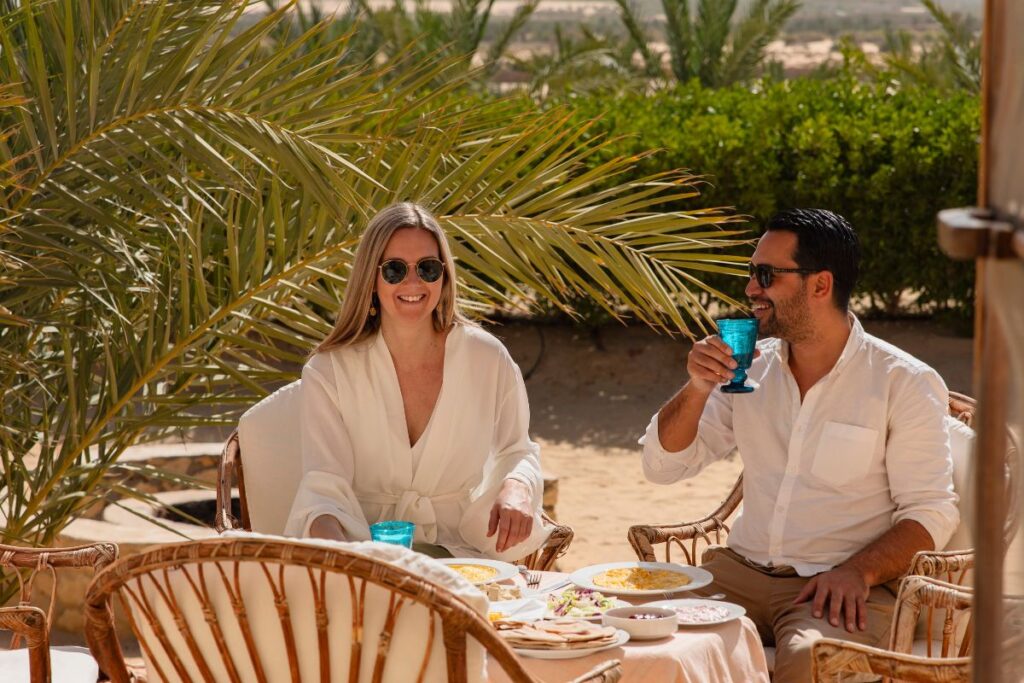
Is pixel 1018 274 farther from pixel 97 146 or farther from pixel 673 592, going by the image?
pixel 97 146

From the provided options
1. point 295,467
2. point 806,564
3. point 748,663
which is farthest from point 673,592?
point 295,467

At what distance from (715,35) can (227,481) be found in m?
12.8

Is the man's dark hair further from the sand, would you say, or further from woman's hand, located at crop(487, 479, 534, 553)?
the sand

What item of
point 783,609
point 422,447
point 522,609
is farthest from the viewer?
point 422,447

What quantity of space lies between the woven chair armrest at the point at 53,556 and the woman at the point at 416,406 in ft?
1.75


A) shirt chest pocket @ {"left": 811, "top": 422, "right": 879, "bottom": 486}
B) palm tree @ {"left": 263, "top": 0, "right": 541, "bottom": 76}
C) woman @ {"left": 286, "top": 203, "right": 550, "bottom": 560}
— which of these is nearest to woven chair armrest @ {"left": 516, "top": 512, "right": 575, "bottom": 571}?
woman @ {"left": 286, "top": 203, "right": 550, "bottom": 560}

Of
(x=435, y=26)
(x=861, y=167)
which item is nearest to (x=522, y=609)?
(x=861, y=167)

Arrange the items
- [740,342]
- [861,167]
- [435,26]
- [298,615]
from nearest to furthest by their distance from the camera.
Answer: [298,615], [740,342], [861,167], [435,26]

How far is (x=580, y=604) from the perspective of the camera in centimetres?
304

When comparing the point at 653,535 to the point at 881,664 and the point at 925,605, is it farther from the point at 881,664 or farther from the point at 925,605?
the point at 881,664

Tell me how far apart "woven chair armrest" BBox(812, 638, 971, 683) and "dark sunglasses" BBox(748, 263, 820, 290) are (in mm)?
1262

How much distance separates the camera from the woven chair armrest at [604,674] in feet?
8.20

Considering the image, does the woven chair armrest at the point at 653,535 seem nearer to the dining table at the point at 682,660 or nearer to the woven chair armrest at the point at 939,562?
the woven chair armrest at the point at 939,562

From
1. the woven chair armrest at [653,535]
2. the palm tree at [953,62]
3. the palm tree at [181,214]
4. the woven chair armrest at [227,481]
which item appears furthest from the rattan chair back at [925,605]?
the palm tree at [953,62]
